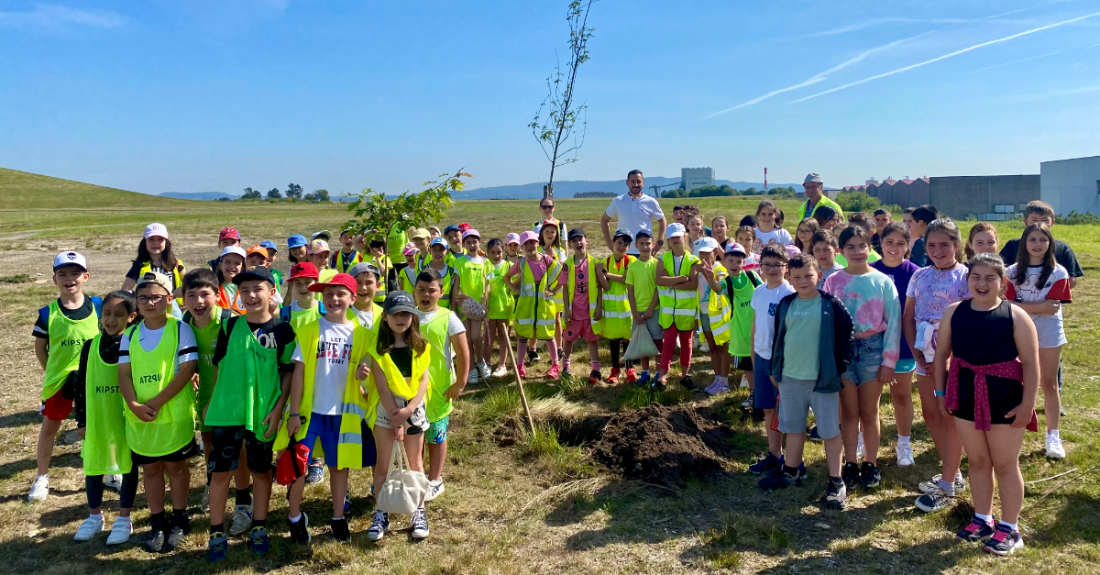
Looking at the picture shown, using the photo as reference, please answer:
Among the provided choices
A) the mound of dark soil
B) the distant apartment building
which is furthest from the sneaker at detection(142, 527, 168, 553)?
the distant apartment building

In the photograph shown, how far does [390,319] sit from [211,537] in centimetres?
184

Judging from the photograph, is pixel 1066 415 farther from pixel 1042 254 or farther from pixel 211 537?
pixel 211 537

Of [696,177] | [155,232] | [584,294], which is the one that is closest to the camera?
[155,232]

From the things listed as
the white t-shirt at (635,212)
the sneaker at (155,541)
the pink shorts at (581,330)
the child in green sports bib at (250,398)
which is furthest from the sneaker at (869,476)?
the sneaker at (155,541)

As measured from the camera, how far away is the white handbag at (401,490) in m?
4.18

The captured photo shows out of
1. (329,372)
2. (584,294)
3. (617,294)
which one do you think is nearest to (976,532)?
(329,372)

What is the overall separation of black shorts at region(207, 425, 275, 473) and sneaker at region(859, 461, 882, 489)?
440 centimetres

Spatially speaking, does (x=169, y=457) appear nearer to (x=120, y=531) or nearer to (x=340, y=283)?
(x=120, y=531)

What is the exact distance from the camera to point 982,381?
13.0 ft

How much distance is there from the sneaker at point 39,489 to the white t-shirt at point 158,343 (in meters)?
2.03

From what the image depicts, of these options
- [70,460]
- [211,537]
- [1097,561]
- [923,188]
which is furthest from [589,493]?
[923,188]

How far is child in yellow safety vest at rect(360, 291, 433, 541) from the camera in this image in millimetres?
4258

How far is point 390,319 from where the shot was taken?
4242mm

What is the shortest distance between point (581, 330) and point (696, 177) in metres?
115
